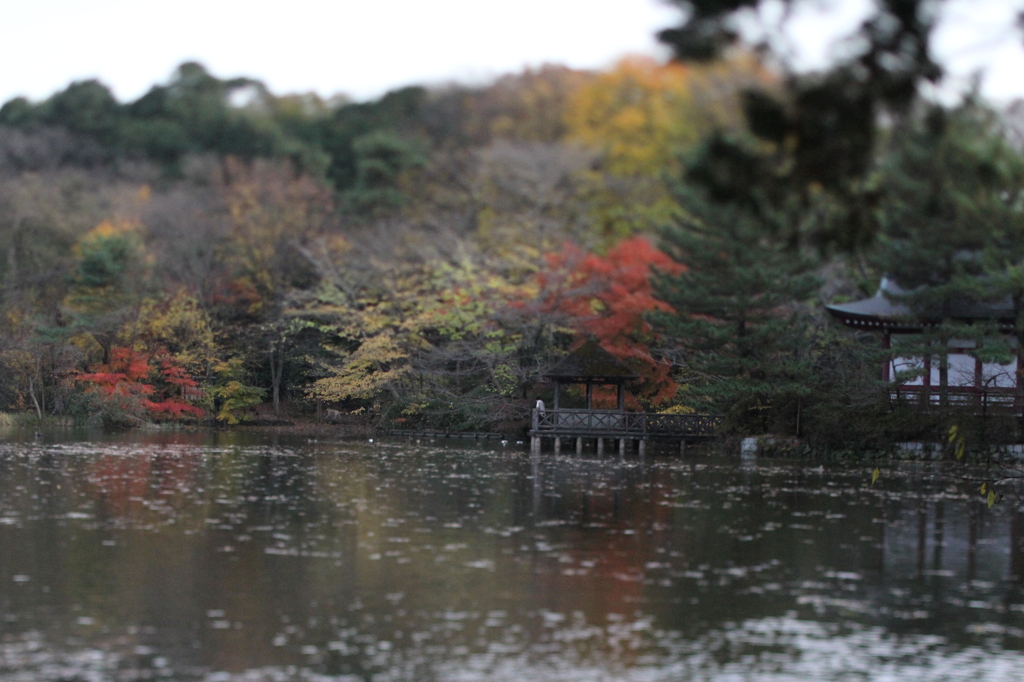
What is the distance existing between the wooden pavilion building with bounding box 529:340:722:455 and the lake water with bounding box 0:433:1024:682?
798 cm

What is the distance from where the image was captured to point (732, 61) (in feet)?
17.0

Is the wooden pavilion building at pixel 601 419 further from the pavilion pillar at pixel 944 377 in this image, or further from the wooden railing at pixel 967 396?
the pavilion pillar at pixel 944 377

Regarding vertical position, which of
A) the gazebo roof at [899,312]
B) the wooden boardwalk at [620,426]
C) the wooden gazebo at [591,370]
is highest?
the gazebo roof at [899,312]

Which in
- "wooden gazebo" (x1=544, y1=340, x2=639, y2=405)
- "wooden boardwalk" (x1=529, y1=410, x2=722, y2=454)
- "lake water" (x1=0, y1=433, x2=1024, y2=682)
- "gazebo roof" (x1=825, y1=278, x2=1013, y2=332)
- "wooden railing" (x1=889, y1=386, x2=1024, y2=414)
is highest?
"gazebo roof" (x1=825, y1=278, x2=1013, y2=332)

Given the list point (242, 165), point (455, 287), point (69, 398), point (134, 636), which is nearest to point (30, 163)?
point (242, 165)

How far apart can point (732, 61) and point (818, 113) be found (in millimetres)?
928

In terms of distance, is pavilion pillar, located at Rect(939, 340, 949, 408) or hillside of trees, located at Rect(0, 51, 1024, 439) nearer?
hillside of trees, located at Rect(0, 51, 1024, 439)

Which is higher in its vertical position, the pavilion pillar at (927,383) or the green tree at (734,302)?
the green tree at (734,302)

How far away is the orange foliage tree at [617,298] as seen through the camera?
26.8 meters

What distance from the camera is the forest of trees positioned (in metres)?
21.8

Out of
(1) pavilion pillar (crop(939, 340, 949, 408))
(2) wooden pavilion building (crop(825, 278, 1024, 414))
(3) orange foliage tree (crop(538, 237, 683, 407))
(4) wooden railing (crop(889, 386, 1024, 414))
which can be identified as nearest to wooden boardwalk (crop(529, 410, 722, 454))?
(3) orange foliage tree (crop(538, 237, 683, 407))

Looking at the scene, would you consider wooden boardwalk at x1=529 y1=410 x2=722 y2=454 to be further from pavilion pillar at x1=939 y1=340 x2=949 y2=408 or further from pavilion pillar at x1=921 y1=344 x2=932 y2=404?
pavilion pillar at x1=939 y1=340 x2=949 y2=408

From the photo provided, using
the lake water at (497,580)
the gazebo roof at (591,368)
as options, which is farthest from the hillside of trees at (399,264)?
the lake water at (497,580)

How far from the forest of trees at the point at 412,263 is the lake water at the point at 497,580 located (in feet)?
13.2
